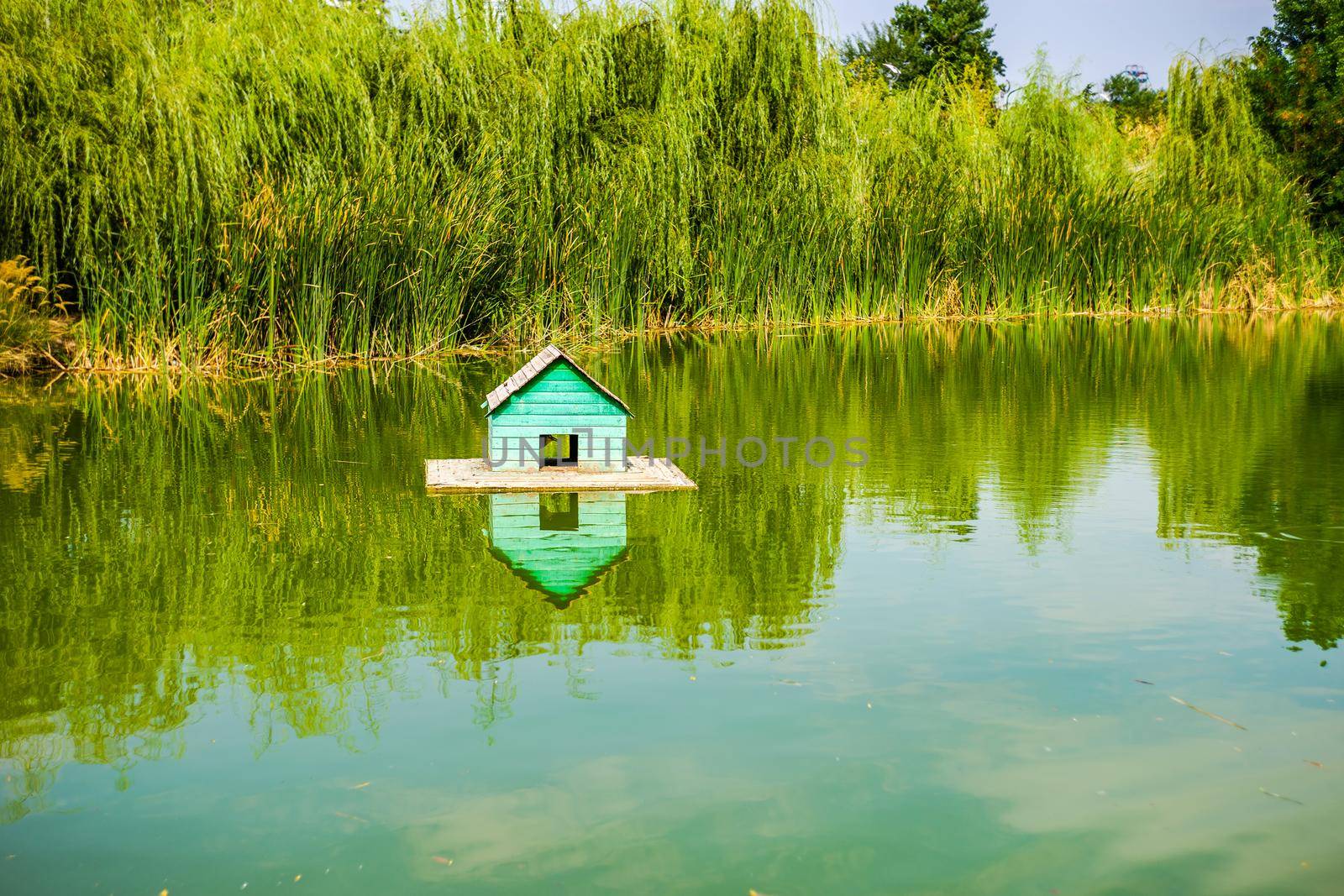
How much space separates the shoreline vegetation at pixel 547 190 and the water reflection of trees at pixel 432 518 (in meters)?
1.27

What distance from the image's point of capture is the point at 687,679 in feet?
13.3

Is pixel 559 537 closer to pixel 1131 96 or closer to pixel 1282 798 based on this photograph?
pixel 1282 798

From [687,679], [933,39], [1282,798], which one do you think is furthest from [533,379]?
[933,39]

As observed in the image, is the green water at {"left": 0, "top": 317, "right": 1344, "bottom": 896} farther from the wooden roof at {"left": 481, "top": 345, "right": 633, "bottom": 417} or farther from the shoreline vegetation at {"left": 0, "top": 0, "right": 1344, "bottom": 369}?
the shoreline vegetation at {"left": 0, "top": 0, "right": 1344, "bottom": 369}

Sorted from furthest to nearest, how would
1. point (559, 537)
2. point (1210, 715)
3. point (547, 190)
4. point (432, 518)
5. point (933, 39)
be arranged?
point (933, 39) < point (547, 190) < point (432, 518) < point (559, 537) < point (1210, 715)

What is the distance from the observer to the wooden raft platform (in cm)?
693

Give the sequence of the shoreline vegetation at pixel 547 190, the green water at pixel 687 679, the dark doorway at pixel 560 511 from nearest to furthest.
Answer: the green water at pixel 687 679 → the dark doorway at pixel 560 511 → the shoreline vegetation at pixel 547 190

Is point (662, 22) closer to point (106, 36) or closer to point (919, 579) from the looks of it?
point (106, 36)

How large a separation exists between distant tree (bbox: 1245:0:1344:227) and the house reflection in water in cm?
2226

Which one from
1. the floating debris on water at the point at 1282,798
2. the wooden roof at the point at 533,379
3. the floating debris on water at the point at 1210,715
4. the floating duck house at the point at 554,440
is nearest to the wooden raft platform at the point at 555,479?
the floating duck house at the point at 554,440

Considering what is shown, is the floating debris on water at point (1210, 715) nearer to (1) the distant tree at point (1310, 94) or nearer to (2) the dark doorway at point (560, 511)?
(2) the dark doorway at point (560, 511)

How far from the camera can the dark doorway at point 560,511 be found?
20.4 feet

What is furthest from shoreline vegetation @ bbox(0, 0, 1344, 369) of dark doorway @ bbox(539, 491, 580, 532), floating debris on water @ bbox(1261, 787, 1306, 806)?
floating debris on water @ bbox(1261, 787, 1306, 806)

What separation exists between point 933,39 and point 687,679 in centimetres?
5112
